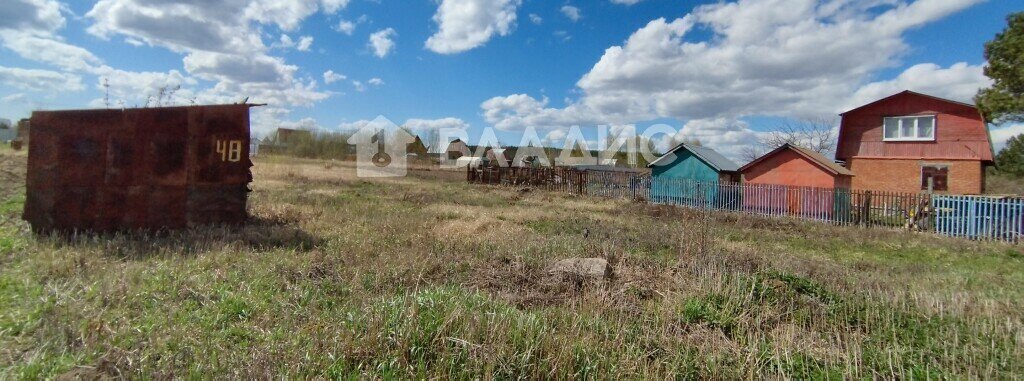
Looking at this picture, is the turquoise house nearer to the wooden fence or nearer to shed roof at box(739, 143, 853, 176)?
the wooden fence

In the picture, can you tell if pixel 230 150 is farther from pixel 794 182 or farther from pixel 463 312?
pixel 794 182

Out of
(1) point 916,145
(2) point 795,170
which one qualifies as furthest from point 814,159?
(1) point 916,145

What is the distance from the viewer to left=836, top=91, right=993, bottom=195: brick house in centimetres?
1884

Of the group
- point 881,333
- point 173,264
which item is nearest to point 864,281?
point 881,333

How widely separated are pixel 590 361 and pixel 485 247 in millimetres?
4156

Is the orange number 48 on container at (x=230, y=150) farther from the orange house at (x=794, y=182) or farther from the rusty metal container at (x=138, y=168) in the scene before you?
the orange house at (x=794, y=182)

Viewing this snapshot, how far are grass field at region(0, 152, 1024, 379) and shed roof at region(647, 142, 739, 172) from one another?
1167 cm

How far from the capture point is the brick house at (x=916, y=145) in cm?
1884

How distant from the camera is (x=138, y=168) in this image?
741 cm

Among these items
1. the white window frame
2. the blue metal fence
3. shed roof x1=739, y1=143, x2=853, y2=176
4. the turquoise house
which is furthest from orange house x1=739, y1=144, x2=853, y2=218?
the white window frame

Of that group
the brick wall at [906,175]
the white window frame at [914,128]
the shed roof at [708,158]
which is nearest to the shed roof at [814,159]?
the shed roof at [708,158]

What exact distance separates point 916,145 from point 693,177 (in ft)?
31.7

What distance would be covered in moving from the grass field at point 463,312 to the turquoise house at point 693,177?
32.1 feet

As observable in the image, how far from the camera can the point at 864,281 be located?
19.2 ft
